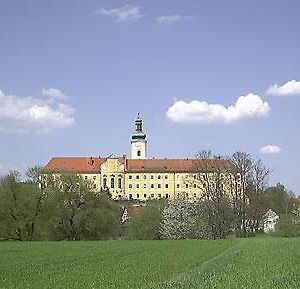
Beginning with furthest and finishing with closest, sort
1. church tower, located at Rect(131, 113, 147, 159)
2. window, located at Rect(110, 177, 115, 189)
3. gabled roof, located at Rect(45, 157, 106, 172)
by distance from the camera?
church tower, located at Rect(131, 113, 147, 159) → gabled roof, located at Rect(45, 157, 106, 172) → window, located at Rect(110, 177, 115, 189)

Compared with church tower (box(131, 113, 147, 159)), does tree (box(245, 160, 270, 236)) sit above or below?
below

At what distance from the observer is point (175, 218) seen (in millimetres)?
89312

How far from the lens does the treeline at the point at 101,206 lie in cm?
7562

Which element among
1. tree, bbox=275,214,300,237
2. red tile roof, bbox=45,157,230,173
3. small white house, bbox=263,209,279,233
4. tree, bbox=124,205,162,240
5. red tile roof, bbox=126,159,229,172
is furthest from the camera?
red tile roof, bbox=126,159,229,172

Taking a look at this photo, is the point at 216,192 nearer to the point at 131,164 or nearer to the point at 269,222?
the point at 269,222

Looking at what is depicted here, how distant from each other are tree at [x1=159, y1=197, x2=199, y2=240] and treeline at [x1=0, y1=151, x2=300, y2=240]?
2.02m

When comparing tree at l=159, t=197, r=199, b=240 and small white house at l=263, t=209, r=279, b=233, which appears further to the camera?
tree at l=159, t=197, r=199, b=240

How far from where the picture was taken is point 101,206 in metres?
80.4

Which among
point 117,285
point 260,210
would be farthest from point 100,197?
point 117,285

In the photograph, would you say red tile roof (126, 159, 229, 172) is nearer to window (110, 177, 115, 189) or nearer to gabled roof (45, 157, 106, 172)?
window (110, 177, 115, 189)

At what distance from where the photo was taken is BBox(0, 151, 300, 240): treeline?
248 feet

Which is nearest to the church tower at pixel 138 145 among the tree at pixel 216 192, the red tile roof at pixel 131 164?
the red tile roof at pixel 131 164

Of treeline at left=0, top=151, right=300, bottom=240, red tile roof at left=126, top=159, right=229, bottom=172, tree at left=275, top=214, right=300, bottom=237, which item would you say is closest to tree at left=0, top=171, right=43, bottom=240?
treeline at left=0, top=151, right=300, bottom=240

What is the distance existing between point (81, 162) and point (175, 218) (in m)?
81.2
